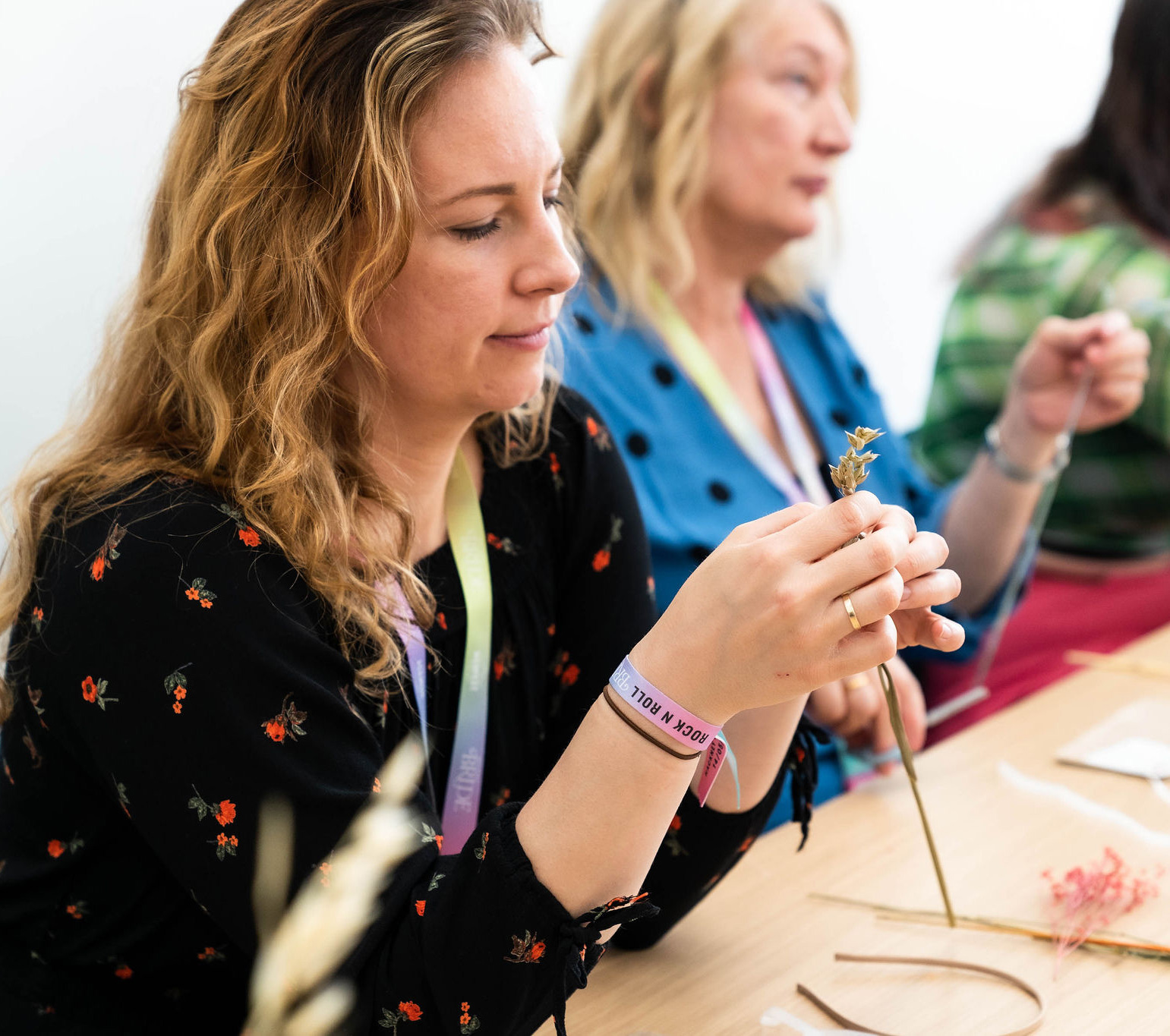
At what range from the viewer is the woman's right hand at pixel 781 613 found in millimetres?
728

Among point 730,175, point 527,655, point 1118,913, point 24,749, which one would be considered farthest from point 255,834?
point 730,175

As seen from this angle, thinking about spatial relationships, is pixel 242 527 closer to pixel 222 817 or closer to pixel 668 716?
pixel 222 817

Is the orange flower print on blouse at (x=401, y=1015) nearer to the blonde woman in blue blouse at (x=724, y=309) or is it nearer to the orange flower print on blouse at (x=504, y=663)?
the orange flower print on blouse at (x=504, y=663)

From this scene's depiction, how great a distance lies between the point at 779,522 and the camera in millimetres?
775

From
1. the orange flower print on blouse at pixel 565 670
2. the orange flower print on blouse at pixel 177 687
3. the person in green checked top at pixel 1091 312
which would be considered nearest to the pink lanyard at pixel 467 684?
the orange flower print on blouse at pixel 565 670

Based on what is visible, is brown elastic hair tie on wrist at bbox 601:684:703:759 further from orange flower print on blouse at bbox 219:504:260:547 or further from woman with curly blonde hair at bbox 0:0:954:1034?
orange flower print on blouse at bbox 219:504:260:547

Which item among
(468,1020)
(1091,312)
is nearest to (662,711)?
(468,1020)

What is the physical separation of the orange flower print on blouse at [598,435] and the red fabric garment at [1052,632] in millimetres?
783

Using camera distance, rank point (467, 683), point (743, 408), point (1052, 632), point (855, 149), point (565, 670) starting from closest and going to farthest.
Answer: point (467, 683), point (565, 670), point (743, 408), point (1052, 632), point (855, 149)

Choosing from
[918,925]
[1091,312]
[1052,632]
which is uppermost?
[1091,312]

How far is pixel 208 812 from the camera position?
0.83 metres

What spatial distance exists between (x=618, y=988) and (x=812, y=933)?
0.55ft

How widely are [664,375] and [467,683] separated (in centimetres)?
76

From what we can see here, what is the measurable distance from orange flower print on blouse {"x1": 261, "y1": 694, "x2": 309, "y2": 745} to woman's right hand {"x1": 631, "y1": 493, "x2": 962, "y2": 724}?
24 centimetres
